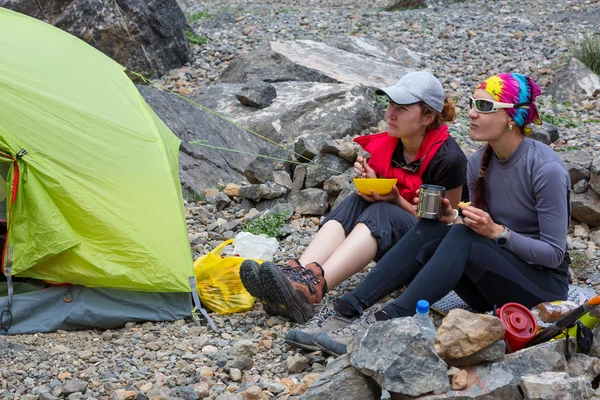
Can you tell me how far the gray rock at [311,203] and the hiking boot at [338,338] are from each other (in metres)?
2.18

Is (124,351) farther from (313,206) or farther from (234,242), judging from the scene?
(313,206)

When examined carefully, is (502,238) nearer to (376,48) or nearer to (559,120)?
(559,120)

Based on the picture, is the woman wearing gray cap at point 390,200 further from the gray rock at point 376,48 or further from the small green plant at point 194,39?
the small green plant at point 194,39

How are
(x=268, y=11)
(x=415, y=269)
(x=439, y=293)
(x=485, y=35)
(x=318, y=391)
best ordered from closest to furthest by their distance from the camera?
(x=318, y=391), (x=439, y=293), (x=415, y=269), (x=485, y=35), (x=268, y=11)

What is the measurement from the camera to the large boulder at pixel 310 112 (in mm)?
7637

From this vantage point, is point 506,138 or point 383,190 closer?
point 506,138

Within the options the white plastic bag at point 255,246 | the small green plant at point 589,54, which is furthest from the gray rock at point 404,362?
the small green plant at point 589,54

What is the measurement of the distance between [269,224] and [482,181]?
2.24 metres

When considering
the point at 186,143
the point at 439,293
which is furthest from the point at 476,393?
the point at 186,143

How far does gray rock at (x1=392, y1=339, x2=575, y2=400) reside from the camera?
291cm

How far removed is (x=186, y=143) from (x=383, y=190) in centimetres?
313

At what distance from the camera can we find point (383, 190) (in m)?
4.48

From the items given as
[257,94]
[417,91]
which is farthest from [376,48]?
[417,91]

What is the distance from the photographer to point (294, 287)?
13.7 ft
